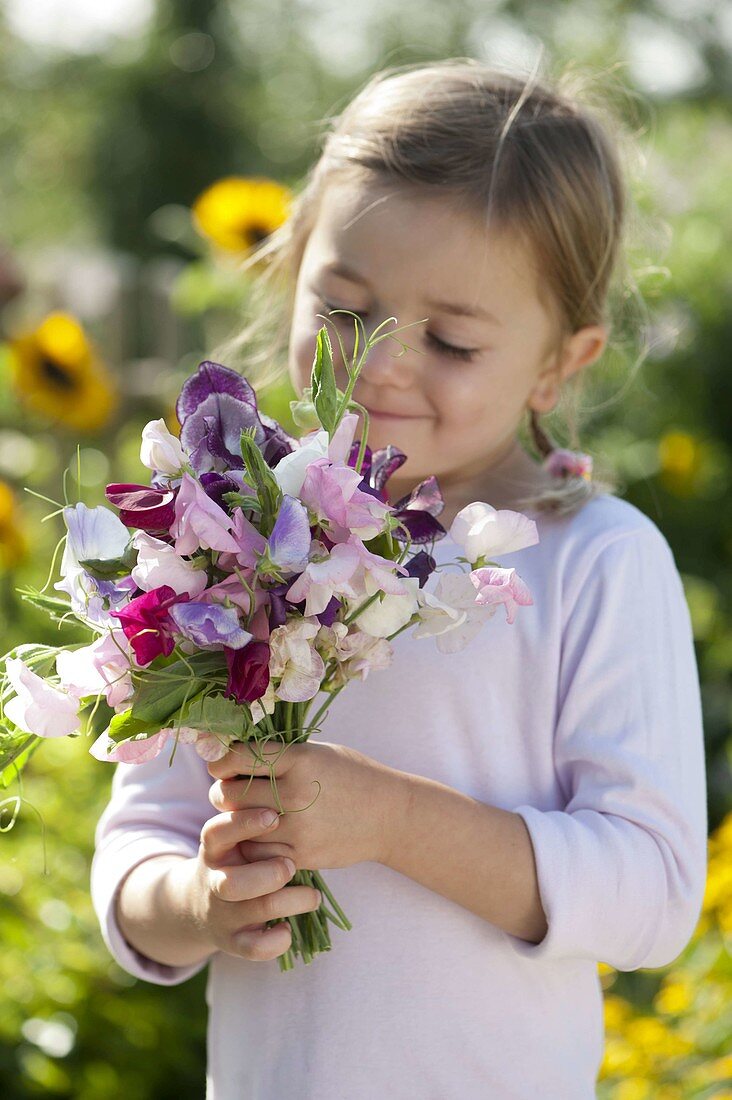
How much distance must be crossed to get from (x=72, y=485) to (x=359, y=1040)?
3996 mm

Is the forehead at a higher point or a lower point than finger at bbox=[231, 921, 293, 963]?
higher

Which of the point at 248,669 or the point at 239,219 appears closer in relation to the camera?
the point at 248,669

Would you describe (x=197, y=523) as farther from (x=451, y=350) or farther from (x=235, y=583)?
(x=451, y=350)

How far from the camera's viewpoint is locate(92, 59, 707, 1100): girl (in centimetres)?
147

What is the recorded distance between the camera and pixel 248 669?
1067 mm

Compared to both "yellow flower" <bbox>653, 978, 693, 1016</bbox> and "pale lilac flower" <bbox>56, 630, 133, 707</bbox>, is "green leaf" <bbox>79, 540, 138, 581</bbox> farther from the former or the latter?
"yellow flower" <bbox>653, 978, 693, 1016</bbox>

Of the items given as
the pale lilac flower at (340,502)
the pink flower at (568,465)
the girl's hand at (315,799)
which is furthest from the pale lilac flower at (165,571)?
the pink flower at (568,465)

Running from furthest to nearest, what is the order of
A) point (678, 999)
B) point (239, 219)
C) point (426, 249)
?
point (239, 219), point (678, 999), point (426, 249)

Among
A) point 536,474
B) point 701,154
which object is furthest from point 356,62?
point 536,474

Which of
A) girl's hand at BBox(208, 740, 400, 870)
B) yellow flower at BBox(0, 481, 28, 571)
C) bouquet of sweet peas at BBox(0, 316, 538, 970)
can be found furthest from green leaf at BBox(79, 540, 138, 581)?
yellow flower at BBox(0, 481, 28, 571)

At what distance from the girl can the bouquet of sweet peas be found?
10.6 inches

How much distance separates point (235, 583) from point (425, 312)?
0.60 meters

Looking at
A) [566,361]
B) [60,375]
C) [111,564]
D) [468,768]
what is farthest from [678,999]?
[60,375]

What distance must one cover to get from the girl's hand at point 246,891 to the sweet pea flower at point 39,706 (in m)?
0.27
